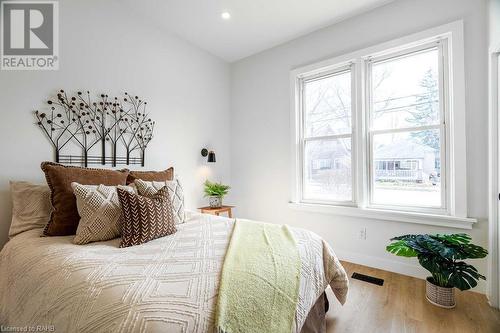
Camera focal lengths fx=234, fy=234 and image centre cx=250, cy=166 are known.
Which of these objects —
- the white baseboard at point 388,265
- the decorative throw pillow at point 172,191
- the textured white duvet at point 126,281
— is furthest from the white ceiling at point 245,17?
the white baseboard at point 388,265

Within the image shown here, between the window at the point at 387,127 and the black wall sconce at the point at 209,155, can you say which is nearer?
the window at the point at 387,127

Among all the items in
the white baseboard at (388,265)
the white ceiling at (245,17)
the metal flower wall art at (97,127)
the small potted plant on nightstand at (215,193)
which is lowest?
the white baseboard at (388,265)

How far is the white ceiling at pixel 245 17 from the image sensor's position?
251 cm

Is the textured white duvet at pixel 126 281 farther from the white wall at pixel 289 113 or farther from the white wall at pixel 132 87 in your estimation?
the white wall at pixel 289 113

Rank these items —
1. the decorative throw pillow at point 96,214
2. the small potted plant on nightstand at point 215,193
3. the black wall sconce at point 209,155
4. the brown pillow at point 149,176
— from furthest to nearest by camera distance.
A: the black wall sconce at point 209,155
the small potted plant on nightstand at point 215,193
the brown pillow at point 149,176
the decorative throw pillow at point 96,214

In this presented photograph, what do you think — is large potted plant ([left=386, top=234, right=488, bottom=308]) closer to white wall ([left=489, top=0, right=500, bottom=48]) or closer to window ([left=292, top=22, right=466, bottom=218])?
window ([left=292, top=22, right=466, bottom=218])

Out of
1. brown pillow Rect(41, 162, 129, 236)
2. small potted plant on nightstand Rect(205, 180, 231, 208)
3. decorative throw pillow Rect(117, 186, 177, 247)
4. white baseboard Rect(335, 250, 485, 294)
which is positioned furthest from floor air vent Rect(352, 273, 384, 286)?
brown pillow Rect(41, 162, 129, 236)

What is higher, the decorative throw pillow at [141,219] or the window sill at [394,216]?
the decorative throw pillow at [141,219]

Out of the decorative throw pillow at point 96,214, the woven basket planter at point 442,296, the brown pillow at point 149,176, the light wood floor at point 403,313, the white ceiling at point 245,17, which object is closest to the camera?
the decorative throw pillow at point 96,214

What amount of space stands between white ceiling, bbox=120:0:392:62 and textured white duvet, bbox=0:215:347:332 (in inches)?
94.0

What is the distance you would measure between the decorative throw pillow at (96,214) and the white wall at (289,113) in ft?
7.31

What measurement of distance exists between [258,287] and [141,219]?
0.95 metres

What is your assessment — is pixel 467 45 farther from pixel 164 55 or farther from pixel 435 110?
pixel 164 55

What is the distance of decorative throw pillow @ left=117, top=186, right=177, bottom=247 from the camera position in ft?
5.01
